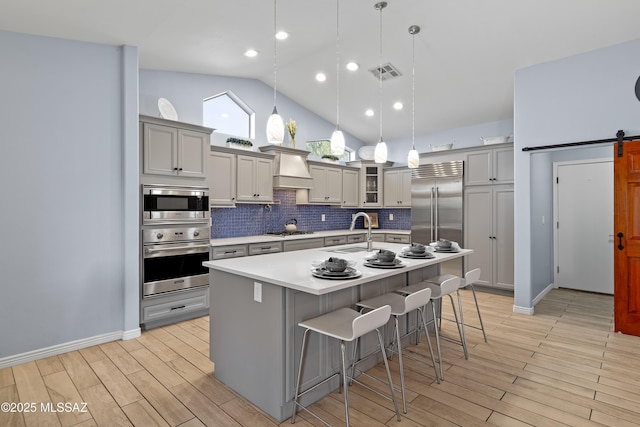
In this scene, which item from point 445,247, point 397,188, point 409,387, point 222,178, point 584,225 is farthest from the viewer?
point 397,188

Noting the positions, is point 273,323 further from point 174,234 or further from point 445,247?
point 174,234

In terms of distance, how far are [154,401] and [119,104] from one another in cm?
272

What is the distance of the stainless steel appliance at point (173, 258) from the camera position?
12.0ft

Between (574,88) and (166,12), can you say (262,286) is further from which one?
(574,88)

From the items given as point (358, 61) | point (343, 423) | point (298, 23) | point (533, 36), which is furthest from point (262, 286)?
point (533, 36)

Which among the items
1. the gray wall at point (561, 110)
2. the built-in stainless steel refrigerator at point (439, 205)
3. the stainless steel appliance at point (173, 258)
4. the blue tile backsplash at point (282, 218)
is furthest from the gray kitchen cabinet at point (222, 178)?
the gray wall at point (561, 110)

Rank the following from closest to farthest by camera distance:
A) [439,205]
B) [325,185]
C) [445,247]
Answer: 1. [445,247]
2. [439,205]
3. [325,185]

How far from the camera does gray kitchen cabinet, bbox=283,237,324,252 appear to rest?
4.91 m

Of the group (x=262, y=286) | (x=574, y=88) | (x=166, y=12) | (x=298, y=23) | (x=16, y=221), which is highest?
(x=298, y=23)

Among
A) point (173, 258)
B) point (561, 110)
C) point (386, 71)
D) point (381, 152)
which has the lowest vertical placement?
point (173, 258)

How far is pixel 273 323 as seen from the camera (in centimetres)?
216

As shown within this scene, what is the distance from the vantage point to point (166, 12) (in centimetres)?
291

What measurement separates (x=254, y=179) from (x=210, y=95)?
1.33 metres

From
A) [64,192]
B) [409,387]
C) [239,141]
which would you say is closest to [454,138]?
Answer: [239,141]
